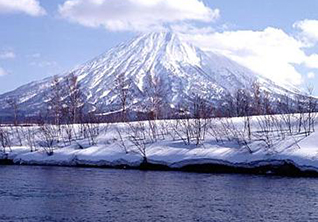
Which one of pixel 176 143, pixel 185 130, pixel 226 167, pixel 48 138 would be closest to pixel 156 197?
pixel 226 167

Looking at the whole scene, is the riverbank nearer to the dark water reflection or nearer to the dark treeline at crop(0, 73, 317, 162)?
the dark treeline at crop(0, 73, 317, 162)

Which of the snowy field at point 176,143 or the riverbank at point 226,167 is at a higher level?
the snowy field at point 176,143

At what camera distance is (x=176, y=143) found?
28.1 m

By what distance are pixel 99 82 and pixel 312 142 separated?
92920mm

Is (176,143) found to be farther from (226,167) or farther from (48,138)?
(48,138)

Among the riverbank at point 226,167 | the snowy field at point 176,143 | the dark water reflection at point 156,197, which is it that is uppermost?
the snowy field at point 176,143

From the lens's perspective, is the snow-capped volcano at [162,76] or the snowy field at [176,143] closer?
the snowy field at [176,143]

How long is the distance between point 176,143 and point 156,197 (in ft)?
39.5

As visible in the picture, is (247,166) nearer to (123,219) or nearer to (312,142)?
(312,142)

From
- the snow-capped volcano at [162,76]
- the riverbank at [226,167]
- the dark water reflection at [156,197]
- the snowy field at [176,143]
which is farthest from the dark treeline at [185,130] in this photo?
the snow-capped volcano at [162,76]

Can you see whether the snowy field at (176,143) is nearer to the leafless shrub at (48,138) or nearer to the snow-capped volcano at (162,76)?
the leafless shrub at (48,138)

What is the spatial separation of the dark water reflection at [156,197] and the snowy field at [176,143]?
2.43m

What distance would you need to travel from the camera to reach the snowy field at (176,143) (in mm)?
24234

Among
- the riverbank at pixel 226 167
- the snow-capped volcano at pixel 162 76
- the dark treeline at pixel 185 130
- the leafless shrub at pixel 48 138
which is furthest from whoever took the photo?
the snow-capped volcano at pixel 162 76
